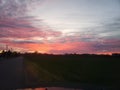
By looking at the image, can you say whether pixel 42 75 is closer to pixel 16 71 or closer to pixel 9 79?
pixel 16 71

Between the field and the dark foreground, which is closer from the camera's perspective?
the dark foreground

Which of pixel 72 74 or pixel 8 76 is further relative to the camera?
pixel 72 74

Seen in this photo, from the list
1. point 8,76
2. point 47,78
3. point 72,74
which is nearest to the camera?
point 8,76

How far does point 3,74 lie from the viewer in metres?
29.4

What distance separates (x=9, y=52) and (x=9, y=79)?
48895 mm

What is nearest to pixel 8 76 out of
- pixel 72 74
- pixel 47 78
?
pixel 47 78

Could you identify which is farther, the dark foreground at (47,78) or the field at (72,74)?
the field at (72,74)

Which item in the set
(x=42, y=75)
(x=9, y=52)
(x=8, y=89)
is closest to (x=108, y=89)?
(x=8, y=89)

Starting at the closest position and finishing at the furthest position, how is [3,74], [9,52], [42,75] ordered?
[3,74] < [42,75] < [9,52]

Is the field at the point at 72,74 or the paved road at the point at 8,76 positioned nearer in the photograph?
the paved road at the point at 8,76

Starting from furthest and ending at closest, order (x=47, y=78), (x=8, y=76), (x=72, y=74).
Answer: (x=72, y=74)
(x=47, y=78)
(x=8, y=76)

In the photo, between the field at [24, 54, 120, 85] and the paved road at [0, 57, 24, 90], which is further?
the field at [24, 54, 120, 85]

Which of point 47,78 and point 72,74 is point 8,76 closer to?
point 47,78

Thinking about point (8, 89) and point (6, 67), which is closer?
point (8, 89)
